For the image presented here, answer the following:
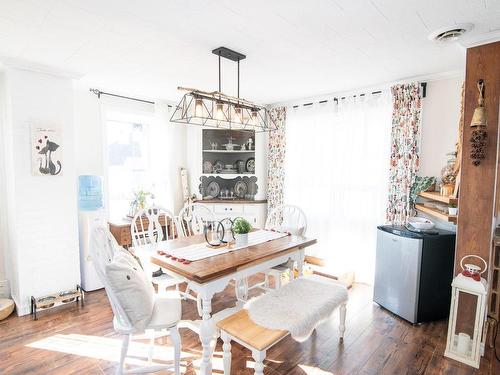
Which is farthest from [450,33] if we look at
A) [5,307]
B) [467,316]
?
[5,307]

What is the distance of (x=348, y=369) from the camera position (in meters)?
2.08

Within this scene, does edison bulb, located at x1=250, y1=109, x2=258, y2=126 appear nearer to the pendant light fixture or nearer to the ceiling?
the pendant light fixture

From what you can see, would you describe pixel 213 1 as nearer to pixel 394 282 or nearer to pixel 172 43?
pixel 172 43

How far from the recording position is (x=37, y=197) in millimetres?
2811

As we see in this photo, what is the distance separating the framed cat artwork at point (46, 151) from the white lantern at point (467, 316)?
146 inches

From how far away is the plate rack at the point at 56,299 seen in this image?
281cm

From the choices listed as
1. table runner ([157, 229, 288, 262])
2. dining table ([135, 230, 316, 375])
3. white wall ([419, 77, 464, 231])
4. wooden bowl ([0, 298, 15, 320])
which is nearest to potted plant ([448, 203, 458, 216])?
white wall ([419, 77, 464, 231])

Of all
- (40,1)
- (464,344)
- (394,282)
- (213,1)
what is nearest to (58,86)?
(40,1)

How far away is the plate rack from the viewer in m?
2.81

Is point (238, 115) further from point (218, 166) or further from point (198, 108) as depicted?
point (218, 166)

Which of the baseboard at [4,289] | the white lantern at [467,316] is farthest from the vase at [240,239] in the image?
the baseboard at [4,289]

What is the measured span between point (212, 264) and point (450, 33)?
91.7 inches

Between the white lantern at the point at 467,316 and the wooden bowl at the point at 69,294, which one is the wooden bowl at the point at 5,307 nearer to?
the wooden bowl at the point at 69,294

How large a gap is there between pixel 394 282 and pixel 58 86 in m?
3.87
